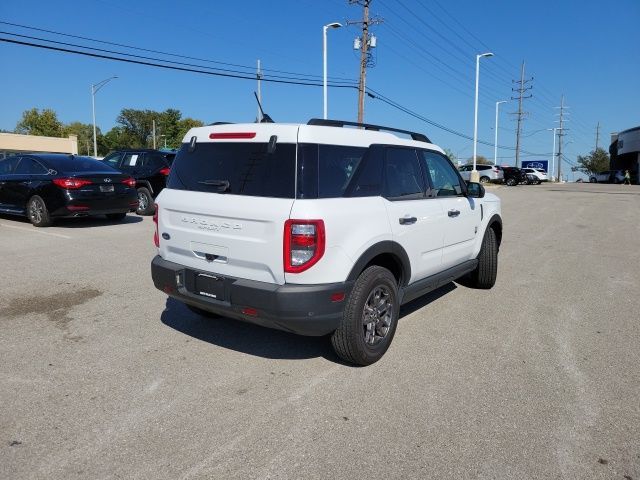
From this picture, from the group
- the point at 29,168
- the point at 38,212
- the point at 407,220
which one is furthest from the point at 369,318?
the point at 29,168

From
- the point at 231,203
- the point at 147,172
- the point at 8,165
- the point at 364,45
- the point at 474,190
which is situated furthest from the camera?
the point at 364,45

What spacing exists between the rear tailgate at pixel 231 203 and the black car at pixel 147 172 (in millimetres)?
9636

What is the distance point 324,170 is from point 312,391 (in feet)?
5.20

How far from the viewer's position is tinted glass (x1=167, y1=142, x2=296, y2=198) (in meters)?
3.57

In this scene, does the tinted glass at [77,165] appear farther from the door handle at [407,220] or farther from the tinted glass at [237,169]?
the door handle at [407,220]

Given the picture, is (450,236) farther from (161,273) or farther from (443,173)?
(161,273)

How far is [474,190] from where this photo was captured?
572cm

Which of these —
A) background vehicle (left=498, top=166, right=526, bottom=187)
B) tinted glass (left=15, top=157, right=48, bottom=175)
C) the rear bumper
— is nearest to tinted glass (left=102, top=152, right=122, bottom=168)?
tinted glass (left=15, top=157, right=48, bottom=175)

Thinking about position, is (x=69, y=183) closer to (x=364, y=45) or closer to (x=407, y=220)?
(x=407, y=220)

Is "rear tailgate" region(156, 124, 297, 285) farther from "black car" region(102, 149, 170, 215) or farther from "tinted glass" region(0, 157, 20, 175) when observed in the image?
"black car" region(102, 149, 170, 215)

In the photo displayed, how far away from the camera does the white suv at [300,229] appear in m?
3.45

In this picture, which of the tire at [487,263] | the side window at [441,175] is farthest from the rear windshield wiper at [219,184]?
the tire at [487,263]

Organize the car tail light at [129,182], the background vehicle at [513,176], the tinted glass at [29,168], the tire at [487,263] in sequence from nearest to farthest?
the tire at [487,263], the tinted glass at [29,168], the car tail light at [129,182], the background vehicle at [513,176]

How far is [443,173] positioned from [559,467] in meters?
3.25
